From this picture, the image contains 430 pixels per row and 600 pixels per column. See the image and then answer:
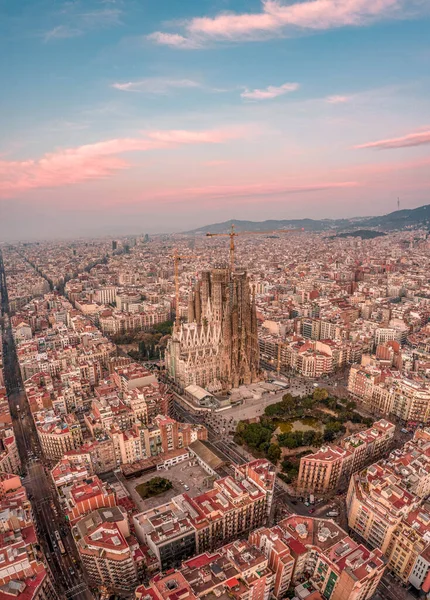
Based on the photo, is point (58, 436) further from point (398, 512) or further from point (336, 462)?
point (398, 512)

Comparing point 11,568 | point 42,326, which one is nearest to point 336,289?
point 42,326

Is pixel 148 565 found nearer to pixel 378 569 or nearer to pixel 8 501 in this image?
pixel 8 501

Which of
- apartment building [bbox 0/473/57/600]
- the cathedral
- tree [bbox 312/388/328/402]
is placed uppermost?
the cathedral

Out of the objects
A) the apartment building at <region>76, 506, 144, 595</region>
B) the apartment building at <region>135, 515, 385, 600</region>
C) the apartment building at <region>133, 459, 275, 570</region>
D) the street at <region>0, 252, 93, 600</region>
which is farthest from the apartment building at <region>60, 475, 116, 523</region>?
the apartment building at <region>135, 515, 385, 600</region>

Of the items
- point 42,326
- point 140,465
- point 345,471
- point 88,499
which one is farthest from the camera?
point 42,326

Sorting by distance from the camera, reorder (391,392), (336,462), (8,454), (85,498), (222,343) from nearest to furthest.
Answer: (85,498) → (336,462) → (8,454) → (391,392) → (222,343)

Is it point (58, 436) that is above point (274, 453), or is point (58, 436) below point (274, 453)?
above

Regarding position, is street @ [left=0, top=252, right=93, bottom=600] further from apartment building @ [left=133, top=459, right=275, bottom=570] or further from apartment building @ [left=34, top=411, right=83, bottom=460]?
apartment building @ [left=133, top=459, right=275, bottom=570]

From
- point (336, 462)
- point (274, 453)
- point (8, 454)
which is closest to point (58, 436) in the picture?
point (8, 454)
